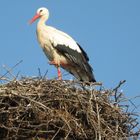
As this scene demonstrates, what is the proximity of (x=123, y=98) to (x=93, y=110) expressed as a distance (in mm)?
534

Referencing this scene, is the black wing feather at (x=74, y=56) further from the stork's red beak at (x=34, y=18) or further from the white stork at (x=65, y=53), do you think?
the stork's red beak at (x=34, y=18)

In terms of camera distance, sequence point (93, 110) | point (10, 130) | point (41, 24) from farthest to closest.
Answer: point (41, 24), point (93, 110), point (10, 130)

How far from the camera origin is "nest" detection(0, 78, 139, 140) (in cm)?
762

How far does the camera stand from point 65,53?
10789 mm

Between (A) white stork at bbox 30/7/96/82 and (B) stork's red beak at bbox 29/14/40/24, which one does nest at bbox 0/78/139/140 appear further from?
(B) stork's red beak at bbox 29/14/40/24

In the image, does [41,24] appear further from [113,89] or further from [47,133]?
[47,133]

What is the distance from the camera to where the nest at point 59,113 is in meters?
7.62

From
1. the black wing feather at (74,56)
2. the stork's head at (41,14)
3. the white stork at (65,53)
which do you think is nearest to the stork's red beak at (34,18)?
the stork's head at (41,14)

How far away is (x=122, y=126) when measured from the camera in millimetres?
8156

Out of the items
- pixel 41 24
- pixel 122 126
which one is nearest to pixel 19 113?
pixel 122 126

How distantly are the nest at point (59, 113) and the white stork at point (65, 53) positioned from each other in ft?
7.41

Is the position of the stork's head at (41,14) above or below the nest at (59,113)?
above

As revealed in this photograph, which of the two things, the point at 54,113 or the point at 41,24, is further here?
the point at 41,24

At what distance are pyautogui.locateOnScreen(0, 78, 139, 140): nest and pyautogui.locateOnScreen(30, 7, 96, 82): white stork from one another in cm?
226
